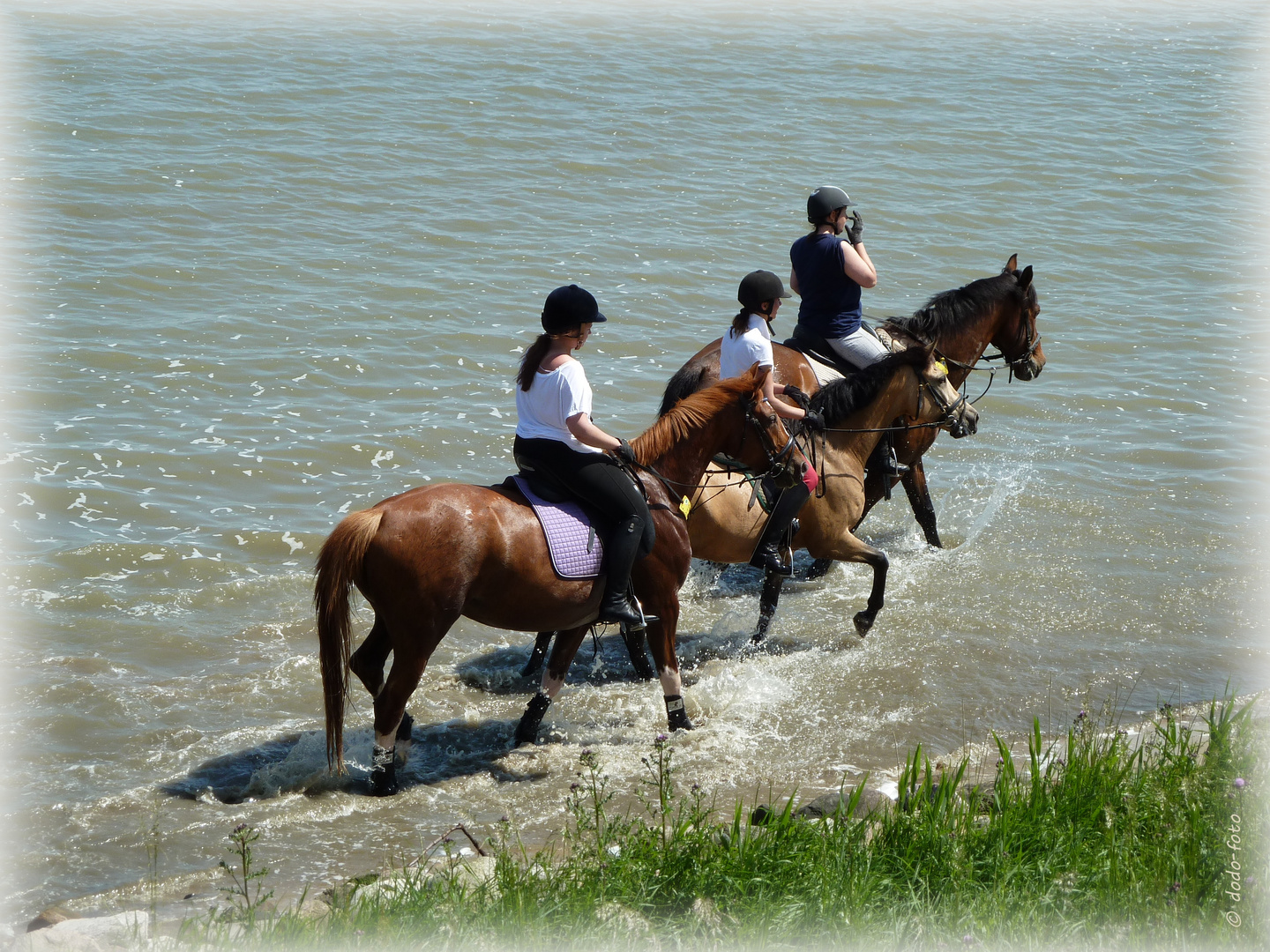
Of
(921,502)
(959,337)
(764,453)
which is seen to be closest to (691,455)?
(764,453)

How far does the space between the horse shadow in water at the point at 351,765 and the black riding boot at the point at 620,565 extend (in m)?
1.05

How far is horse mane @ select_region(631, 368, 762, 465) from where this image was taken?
723 cm

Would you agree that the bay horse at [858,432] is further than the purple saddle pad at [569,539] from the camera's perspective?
Yes

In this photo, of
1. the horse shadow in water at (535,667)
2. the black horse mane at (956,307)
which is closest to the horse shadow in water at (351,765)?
the horse shadow in water at (535,667)

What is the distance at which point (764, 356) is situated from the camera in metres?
8.08

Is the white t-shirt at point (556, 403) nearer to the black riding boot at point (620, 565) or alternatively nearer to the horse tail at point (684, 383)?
the black riding boot at point (620, 565)

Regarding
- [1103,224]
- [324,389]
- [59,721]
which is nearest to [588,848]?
[59,721]

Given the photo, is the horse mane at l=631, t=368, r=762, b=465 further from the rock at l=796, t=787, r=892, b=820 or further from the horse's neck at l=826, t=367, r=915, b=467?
the rock at l=796, t=787, r=892, b=820

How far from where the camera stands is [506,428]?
12.1 meters

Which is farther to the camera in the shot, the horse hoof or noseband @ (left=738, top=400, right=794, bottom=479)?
noseband @ (left=738, top=400, right=794, bottom=479)

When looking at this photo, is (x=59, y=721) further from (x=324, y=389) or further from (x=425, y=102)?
(x=425, y=102)

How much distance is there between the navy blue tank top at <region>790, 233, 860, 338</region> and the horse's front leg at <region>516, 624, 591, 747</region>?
3.81 metres

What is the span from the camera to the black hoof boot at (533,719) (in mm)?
7156

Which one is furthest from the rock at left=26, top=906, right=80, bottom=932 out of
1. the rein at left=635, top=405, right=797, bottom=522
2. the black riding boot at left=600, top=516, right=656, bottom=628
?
the rein at left=635, top=405, right=797, bottom=522
